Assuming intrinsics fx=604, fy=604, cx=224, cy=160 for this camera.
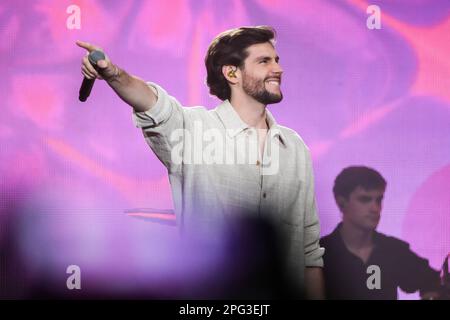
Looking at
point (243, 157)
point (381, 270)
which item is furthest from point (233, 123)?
point (381, 270)

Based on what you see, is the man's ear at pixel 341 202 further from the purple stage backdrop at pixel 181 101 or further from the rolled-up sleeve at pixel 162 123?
the rolled-up sleeve at pixel 162 123

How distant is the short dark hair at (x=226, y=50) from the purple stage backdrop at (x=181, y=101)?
4 cm

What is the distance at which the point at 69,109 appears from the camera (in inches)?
105

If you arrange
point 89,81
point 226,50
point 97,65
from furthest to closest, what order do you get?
point 226,50 → point 89,81 → point 97,65

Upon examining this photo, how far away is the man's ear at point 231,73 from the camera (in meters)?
2.61

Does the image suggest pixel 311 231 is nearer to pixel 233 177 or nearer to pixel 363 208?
pixel 363 208

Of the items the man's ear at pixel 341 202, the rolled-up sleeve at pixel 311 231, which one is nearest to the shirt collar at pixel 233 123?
the rolled-up sleeve at pixel 311 231

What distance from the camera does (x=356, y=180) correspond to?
8.70 feet

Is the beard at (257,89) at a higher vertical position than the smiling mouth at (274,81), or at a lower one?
lower

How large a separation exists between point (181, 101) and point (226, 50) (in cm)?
30

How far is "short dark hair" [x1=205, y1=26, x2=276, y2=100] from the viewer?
2.63 metres

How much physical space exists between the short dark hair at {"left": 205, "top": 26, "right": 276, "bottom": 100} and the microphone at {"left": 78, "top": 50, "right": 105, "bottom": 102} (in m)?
0.53

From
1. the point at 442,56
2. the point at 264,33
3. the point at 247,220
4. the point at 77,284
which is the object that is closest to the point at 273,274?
the point at 247,220

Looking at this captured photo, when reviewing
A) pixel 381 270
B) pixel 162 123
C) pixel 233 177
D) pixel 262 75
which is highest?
pixel 262 75
